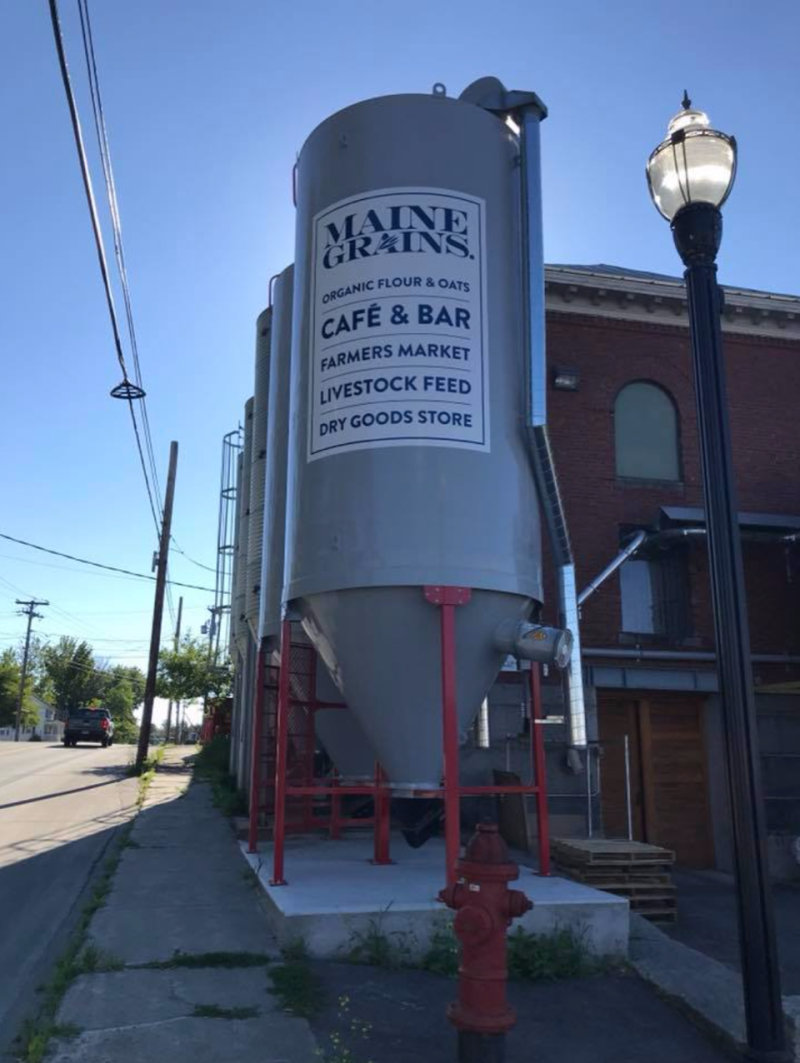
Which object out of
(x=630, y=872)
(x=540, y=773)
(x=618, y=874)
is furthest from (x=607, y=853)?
(x=540, y=773)

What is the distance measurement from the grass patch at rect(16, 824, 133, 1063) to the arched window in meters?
11.5

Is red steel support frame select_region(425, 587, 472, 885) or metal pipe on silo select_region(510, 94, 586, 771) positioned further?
metal pipe on silo select_region(510, 94, 586, 771)

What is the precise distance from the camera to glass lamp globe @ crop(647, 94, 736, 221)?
15.7 feet

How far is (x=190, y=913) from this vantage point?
6887mm

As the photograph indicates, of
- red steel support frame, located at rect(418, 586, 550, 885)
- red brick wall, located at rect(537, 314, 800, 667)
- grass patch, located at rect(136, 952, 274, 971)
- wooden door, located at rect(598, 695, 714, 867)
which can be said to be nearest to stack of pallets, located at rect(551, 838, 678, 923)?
red steel support frame, located at rect(418, 586, 550, 885)

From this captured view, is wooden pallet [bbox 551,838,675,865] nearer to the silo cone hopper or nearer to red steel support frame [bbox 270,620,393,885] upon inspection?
red steel support frame [bbox 270,620,393,885]

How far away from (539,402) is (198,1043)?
5122 millimetres

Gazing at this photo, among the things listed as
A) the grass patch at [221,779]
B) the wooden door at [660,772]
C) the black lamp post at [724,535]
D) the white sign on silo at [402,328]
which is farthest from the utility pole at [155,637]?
the black lamp post at [724,535]

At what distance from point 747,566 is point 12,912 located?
12489mm

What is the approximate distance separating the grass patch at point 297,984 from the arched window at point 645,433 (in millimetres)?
11593

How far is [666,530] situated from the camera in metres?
14.7

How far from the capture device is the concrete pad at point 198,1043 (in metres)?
3.99

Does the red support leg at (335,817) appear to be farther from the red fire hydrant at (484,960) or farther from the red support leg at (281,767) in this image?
the red fire hydrant at (484,960)

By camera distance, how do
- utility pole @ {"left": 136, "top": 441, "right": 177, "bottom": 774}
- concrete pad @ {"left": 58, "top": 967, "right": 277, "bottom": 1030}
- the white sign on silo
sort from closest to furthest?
concrete pad @ {"left": 58, "top": 967, "right": 277, "bottom": 1030} < the white sign on silo < utility pole @ {"left": 136, "top": 441, "right": 177, "bottom": 774}
